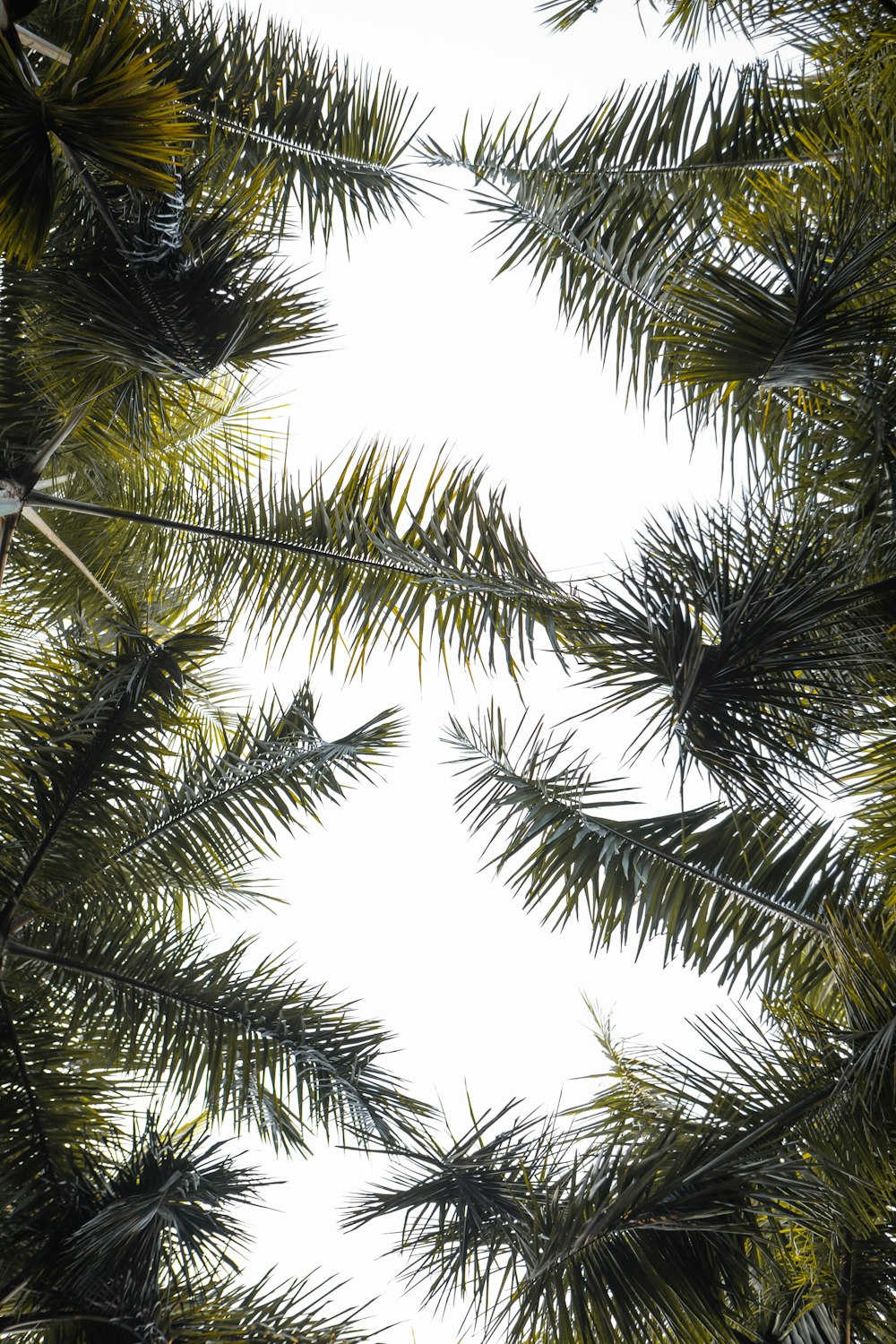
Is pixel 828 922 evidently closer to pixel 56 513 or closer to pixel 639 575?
pixel 639 575

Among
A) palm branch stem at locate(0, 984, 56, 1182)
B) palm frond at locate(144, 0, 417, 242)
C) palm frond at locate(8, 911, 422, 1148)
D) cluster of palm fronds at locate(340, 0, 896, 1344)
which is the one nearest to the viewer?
cluster of palm fronds at locate(340, 0, 896, 1344)

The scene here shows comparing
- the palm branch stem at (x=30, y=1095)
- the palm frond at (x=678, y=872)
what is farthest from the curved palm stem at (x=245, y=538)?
the palm branch stem at (x=30, y=1095)

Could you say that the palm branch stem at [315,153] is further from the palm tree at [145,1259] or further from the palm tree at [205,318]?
the palm tree at [145,1259]

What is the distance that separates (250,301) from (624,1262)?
2813mm

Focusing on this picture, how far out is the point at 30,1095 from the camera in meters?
3.19

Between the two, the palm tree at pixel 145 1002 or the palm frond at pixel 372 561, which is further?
the palm frond at pixel 372 561

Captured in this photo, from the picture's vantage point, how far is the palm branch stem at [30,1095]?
3.14 m

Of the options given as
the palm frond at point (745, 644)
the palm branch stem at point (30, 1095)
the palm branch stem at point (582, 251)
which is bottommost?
the palm frond at point (745, 644)

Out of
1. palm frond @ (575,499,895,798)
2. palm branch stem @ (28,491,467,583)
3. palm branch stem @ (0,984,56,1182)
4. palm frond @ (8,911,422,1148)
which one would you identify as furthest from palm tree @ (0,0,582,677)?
palm branch stem @ (0,984,56,1182)

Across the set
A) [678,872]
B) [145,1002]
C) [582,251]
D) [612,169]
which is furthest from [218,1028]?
[612,169]

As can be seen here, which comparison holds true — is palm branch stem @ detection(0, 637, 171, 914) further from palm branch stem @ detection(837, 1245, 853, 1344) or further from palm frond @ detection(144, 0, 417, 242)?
palm branch stem @ detection(837, 1245, 853, 1344)

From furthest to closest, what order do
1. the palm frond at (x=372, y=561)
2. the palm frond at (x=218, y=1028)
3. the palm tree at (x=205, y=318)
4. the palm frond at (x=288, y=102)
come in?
the palm frond at (x=288, y=102) → the palm frond at (x=218, y=1028) → the palm frond at (x=372, y=561) → the palm tree at (x=205, y=318)

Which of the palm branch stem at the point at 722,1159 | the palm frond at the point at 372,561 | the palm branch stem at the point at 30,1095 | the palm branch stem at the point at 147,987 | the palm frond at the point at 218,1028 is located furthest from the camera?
the palm branch stem at the point at 147,987

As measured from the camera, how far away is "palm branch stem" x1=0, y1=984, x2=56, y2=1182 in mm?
3141
